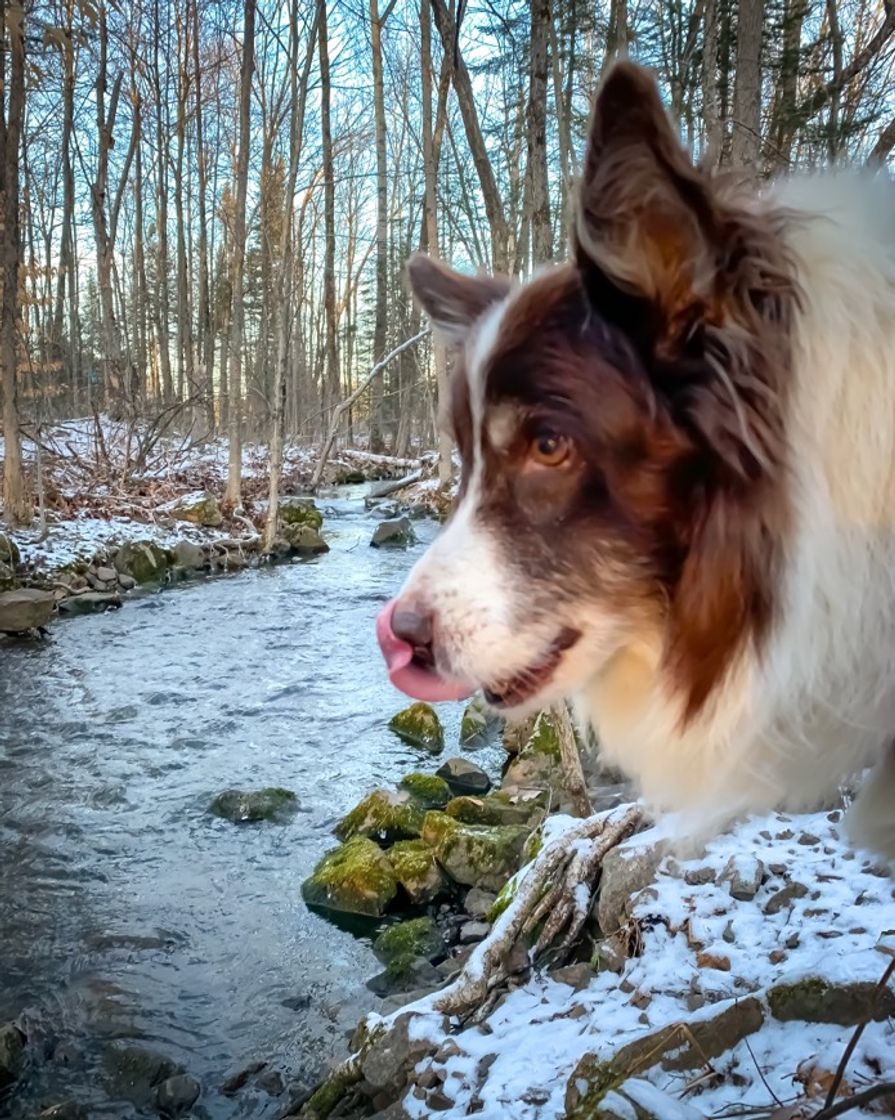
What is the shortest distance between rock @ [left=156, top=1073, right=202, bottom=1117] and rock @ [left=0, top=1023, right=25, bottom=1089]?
0.68 metres

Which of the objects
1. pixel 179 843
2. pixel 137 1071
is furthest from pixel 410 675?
pixel 179 843

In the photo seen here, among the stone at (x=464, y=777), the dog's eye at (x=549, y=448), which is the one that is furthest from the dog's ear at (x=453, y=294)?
the stone at (x=464, y=777)

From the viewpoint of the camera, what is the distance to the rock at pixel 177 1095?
12.5 ft

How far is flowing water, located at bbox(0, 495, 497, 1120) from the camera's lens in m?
4.30

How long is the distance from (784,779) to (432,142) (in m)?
16.4

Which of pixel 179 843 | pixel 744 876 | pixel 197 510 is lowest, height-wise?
pixel 179 843

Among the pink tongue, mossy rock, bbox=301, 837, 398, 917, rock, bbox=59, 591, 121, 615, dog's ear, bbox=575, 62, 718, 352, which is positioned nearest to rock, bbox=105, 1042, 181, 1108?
mossy rock, bbox=301, 837, 398, 917

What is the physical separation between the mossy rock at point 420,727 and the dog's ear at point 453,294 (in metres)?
5.82

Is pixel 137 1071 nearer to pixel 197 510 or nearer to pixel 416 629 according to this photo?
pixel 416 629

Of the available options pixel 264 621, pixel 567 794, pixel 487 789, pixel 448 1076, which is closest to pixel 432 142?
pixel 264 621

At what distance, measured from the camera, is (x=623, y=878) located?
369 centimetres

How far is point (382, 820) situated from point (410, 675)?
4.70 meters

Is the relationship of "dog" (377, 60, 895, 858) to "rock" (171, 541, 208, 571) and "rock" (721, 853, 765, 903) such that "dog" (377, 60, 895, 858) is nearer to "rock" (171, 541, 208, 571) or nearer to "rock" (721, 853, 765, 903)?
"rock" (721, 853, 765, 903)

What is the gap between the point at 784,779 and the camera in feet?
5.70
